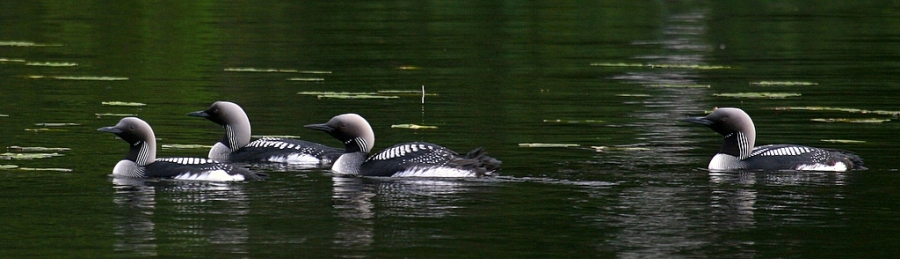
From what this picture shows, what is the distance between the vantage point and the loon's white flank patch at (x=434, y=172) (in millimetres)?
12867

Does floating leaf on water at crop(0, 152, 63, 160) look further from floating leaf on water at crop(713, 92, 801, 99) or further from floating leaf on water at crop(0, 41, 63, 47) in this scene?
floating leaf on water at crop(0, 41, 63, 47)

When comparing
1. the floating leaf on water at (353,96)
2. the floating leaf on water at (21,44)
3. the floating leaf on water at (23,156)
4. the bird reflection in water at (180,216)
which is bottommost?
the bird reflection in water at (180,216)

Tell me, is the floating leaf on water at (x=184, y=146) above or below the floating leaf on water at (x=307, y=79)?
below

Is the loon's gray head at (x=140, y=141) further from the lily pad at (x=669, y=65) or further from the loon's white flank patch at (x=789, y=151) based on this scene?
the lily pad at (x=669, y=65)

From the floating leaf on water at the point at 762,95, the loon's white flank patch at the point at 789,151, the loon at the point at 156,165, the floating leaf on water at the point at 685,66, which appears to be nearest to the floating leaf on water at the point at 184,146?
the loon at the point at 156,165

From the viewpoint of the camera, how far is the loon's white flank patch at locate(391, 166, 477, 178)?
42.2ft

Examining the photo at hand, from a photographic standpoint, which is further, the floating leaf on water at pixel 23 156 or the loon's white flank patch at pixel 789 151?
the floating leaf on water at pixel 23 156

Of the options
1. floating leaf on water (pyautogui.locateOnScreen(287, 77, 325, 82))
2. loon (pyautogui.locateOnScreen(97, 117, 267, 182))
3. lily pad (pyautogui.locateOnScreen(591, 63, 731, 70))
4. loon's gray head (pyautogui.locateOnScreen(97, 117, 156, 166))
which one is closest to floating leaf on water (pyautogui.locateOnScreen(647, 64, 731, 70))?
lily pad (pyautogui.locateOnScreen(591, 63, 731, 70))

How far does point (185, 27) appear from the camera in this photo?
30688 mm

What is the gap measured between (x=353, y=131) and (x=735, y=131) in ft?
9.96

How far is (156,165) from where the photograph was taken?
1297cm

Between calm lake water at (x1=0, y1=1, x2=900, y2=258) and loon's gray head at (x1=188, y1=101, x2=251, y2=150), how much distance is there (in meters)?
0.39

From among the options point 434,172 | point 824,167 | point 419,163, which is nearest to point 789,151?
point 824,167

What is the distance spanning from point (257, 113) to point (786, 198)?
7445 millimetres
